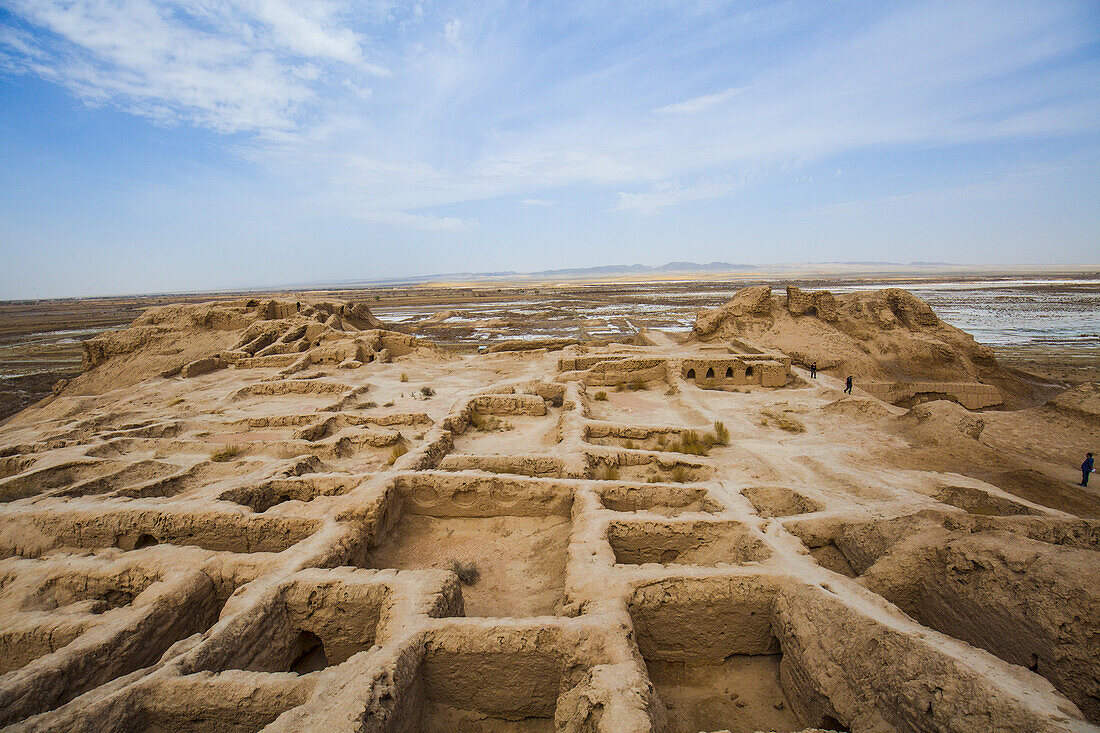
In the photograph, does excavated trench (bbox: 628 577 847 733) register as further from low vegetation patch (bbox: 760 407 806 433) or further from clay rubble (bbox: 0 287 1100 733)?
low vegetation patch (bbox: 760 407 806 433)

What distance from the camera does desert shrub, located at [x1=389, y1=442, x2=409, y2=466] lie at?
8052mm

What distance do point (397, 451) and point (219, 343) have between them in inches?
636

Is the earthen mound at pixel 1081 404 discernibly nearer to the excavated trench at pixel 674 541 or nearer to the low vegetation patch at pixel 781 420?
the low vegetation patch at pixel 781 420

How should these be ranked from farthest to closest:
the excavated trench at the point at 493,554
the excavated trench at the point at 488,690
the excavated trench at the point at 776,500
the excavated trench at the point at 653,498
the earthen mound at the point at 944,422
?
1. the earthen mound at the point at 944,422
2. the excavated trench at the point at 653,498
3. the excavated trench at the point at 776,500
4. the excavated trench at the point at 493,554
5. the excavated trench at the point at 488,690

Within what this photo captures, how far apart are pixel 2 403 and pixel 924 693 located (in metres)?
26.2

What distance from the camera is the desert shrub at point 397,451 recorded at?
8.05m

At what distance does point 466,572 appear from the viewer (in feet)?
18.9

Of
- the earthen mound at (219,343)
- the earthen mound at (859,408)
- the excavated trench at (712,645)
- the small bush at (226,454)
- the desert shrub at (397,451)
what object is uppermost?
the earthen mound at (219,343)

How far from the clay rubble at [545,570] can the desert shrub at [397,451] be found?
1.05 feet

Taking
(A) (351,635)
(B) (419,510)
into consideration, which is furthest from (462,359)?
(A) (351,635)

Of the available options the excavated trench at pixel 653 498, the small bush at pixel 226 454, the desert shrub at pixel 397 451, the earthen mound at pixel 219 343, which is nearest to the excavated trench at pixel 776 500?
the excavated trench at pixel 653 498

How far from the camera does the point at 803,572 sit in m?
4.72

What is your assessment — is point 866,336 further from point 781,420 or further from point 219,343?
point 219,343

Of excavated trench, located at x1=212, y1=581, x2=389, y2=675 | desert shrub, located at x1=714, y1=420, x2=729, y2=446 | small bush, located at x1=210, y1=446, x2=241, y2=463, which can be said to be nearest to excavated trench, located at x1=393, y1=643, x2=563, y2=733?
excavated trench, located at x1=212, y1=581, x2=389, y2=675
